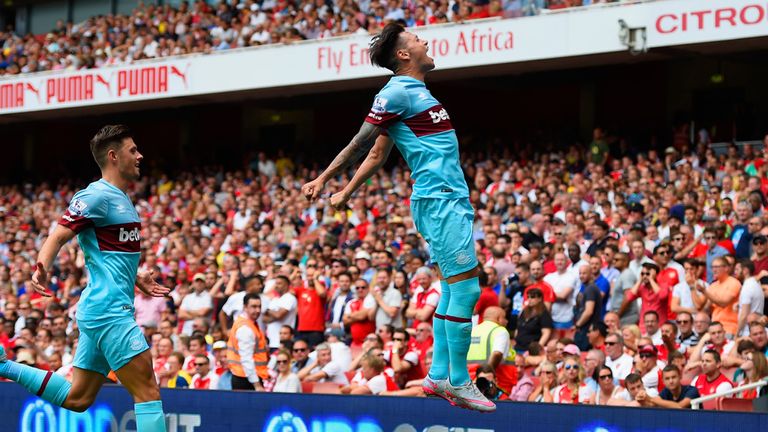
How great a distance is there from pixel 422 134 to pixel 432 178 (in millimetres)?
264

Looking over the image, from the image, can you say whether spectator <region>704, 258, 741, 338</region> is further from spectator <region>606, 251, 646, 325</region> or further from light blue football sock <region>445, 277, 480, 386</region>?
light blue football sock <region>445, 277, 480, 386</region>

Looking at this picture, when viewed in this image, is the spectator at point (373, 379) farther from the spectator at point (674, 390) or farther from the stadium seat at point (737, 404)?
the stadium seat at point (737, 404)

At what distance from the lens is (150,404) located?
7328 millimetres

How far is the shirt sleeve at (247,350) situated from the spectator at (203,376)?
2.04ft

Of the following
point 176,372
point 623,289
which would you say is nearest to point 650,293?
point 623,289

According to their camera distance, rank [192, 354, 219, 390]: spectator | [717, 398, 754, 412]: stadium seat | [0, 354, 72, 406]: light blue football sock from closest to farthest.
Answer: [0, 354, 72, 406]: light blue football sock, [717, 398, 754, 412]: stadium seat, [192, 354, 219, 390]: spectator

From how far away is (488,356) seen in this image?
454 inches

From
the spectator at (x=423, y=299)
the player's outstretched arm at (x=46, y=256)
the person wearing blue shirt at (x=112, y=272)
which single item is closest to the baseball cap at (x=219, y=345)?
the spectator at (x=423, y=299)

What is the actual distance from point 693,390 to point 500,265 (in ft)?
13.9

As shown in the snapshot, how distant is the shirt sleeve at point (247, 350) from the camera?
13.3m

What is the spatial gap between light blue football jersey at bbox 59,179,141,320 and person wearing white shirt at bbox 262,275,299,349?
293 inches

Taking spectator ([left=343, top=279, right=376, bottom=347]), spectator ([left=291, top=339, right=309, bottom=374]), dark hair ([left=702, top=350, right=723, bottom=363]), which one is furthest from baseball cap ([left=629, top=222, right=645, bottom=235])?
spectator ([left=291, top=339, right=309, bottom=374])

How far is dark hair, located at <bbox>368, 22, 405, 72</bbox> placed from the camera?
7.15 meters

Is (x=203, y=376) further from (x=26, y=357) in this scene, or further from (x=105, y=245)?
(x=105, y=245)
